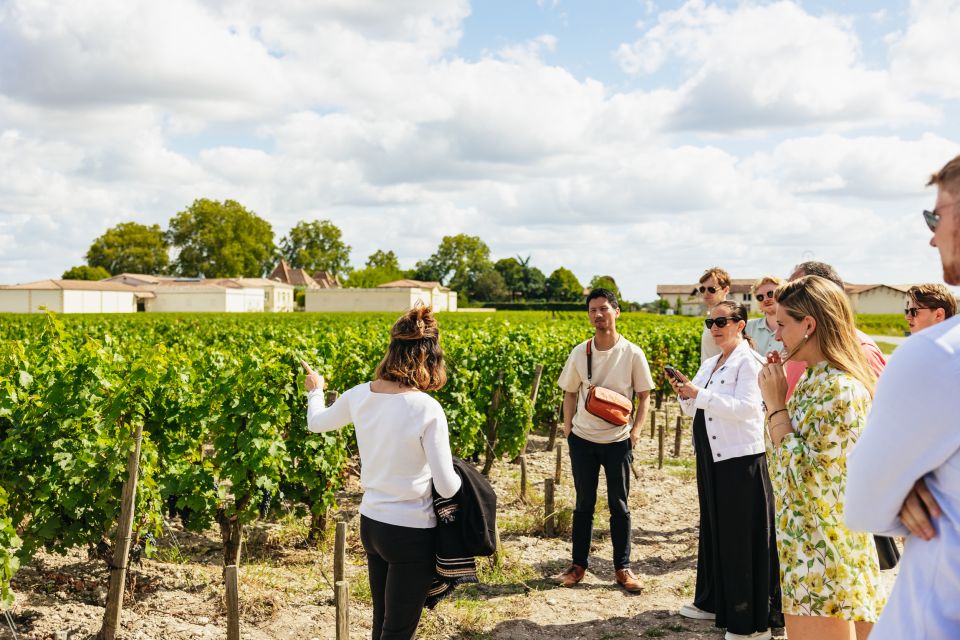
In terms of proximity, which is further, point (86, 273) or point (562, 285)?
point (562, 285)

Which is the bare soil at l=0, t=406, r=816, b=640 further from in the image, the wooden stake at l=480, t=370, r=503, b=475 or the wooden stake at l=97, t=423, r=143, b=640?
the wooden stake at l=480, t=370, r=503, b=475

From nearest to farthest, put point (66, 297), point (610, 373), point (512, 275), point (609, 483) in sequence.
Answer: point (609, 483)
point (610, 373)
point (66, 297)
point (512, 275)

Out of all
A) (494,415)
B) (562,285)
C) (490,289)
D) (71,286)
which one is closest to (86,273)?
(71,286)

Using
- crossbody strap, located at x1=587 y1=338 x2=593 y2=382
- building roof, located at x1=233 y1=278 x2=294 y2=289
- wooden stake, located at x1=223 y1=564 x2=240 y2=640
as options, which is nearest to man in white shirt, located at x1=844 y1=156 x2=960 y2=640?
wooden stake, located at x1=223 y1=564 x2=240 y2=640

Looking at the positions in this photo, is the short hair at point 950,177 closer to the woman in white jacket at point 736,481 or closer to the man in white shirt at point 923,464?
the man in white shirt at point 923,464

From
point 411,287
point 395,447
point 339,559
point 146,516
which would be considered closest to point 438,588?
point 395,447

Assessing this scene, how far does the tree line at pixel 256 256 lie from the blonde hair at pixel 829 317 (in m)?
79.6

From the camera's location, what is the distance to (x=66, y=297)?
67.3m

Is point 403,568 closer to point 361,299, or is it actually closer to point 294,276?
point 361,299

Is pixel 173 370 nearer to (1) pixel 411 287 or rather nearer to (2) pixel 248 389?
(2) pixel 248 389

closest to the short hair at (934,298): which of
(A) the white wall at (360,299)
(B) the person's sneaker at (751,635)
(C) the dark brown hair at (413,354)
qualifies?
(B) the person's sneaker at (751,635)

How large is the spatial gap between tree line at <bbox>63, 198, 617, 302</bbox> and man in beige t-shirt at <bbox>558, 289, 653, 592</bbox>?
7724 cm

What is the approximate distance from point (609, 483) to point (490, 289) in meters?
110

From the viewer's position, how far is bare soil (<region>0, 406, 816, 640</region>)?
A: 4.80 meters
